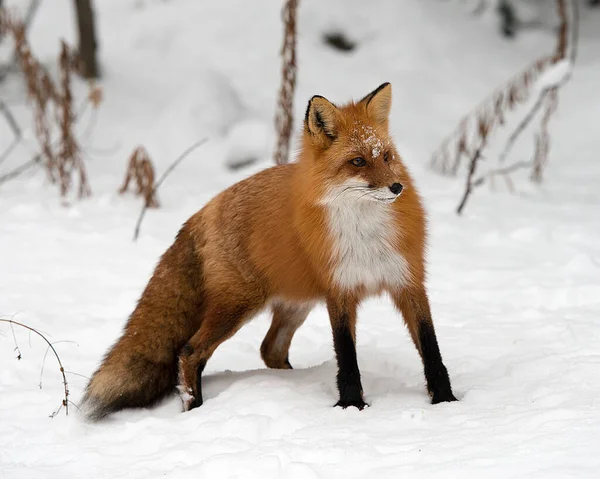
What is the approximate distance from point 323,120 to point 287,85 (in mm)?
4179

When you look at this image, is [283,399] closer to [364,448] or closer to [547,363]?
[364,448]

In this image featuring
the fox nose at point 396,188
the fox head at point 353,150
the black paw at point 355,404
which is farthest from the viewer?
the black paw at point 355,404

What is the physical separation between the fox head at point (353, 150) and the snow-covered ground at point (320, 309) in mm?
1075

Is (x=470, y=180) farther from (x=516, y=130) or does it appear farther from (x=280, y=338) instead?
(x=280, y=338)

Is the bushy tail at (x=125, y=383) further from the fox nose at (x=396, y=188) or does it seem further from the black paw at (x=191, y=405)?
the fox nose at (x=396, y=188)

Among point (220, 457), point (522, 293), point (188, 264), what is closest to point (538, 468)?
point (220, 457)

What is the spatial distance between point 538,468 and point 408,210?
1.52m

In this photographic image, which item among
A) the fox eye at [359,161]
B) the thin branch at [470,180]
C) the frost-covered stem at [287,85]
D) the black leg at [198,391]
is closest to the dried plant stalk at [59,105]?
the frost-covered stem at [287,85]

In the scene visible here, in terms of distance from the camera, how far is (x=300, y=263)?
3938 millimetres

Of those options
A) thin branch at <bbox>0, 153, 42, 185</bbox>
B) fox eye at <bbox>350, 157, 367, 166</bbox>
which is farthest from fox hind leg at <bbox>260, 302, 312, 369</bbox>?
thin branch at <bbox>0, 153, 42, 185</bbox>

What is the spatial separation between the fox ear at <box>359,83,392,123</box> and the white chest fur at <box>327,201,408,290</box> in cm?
47

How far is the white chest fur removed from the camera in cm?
369

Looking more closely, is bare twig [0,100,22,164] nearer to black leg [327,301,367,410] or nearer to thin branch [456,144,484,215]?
thin branch [456,144,484,215]

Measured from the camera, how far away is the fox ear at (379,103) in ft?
12.3
